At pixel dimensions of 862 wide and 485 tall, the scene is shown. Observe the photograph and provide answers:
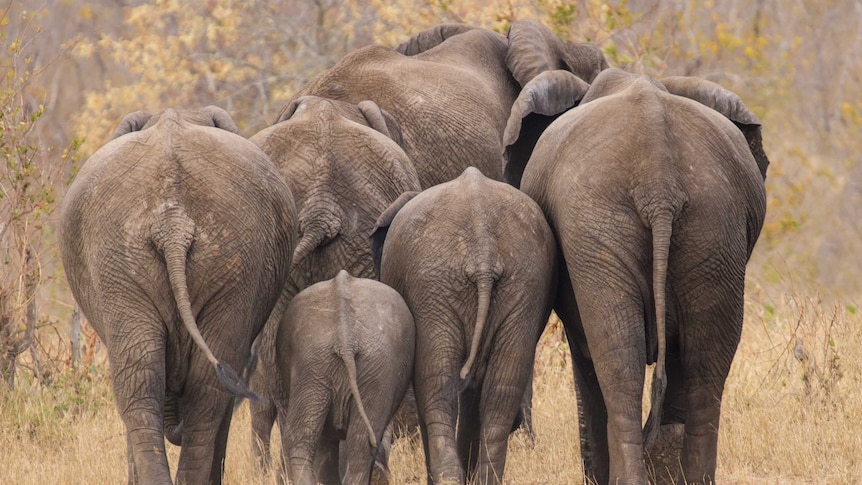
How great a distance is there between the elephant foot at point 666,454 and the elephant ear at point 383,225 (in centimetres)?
159

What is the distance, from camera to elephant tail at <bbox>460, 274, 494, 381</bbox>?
5.86m

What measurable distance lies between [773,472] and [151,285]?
3.66 meters

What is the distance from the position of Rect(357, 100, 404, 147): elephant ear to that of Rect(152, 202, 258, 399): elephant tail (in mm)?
2493

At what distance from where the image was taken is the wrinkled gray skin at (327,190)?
22.7 ft

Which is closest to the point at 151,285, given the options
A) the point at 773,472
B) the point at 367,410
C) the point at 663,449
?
the point at 367,410

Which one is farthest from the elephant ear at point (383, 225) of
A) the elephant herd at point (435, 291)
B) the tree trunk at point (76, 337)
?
the tree trunk at point (76, 337)

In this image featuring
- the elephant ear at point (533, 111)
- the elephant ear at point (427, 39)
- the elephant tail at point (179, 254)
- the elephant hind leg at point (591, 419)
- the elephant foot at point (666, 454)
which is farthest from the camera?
the elephant ear at point (427, 39)

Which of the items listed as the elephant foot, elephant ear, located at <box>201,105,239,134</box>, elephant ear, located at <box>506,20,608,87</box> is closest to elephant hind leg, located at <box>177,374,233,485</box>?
elephant ear, located at <box>201,105,239,134</box>

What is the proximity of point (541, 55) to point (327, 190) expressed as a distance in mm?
3183

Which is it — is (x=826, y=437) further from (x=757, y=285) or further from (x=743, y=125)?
(x=757, y=285)

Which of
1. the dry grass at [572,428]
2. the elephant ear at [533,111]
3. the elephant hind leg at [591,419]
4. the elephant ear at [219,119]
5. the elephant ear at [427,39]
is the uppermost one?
the elephant ear at [219,119]

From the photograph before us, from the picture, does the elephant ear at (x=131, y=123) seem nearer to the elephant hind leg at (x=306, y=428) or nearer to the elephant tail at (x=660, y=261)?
the elephant hind leg at (x=306, y=428)

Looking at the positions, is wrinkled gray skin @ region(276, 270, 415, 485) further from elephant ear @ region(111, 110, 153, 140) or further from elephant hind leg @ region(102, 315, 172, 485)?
elephant ear @ region(111, 110, 153, 140)

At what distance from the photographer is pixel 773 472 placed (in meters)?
7.43
